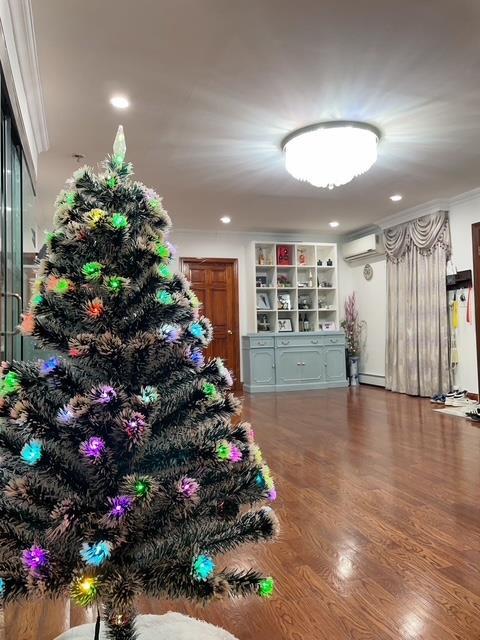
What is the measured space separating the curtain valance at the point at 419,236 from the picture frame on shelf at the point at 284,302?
1.82m

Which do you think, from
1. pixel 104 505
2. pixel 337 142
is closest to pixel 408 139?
pixel 337 142

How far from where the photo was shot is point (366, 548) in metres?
2.14

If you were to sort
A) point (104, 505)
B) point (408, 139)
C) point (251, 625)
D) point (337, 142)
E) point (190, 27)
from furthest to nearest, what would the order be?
point (408, 139), point (337, 142), point (190, 27), point (251, 625), point (104, 505)

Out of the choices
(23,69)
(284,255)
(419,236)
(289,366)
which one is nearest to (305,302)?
(284,255)

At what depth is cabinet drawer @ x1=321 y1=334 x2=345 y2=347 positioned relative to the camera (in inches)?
319

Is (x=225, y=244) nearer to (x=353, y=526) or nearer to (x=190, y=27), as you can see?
(x=190, y=27)

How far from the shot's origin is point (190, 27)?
262 cm

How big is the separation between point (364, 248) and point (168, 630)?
727 centimetres

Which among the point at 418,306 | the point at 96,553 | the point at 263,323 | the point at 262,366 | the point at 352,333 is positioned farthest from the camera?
the point at 352,333

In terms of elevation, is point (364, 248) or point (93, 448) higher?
point (364, 248)

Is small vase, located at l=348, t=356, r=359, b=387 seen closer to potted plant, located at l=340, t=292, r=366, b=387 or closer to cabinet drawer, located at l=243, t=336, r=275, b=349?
potted plant, located at l=340, t=292, r=366, b=387

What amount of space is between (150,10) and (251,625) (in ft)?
9.36

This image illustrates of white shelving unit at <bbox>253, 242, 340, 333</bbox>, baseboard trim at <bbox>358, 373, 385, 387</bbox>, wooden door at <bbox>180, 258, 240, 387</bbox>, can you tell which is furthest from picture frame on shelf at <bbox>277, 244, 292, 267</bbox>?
baseboard trim at <bbox>358, 373, 385, 387</bbox>

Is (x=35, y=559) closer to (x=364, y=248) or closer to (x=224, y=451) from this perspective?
(x=224, y=451)
